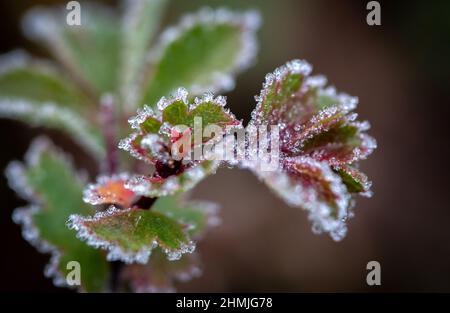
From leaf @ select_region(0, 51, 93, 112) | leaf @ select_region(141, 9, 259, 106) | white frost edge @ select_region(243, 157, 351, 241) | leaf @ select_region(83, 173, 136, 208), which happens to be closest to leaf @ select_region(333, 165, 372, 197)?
white frost edge @ select_region(243, 157, 351, 241)

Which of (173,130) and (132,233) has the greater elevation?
(173,130)

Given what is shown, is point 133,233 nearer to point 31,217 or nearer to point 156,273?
point 156,273

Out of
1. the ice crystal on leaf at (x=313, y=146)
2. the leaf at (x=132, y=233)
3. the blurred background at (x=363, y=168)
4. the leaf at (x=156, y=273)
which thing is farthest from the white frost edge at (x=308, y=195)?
the blurred background at (x=363, y=168)

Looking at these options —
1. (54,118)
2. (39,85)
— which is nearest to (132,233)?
(54,118)
